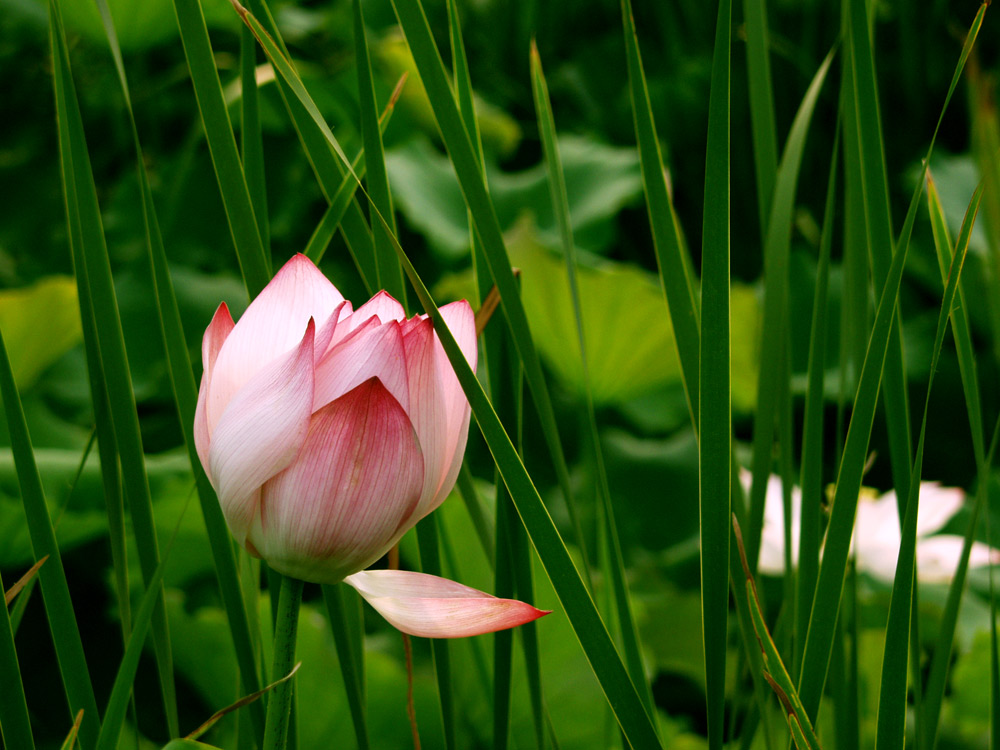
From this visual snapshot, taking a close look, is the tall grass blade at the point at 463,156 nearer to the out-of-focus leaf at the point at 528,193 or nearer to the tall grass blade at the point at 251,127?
the tall grass blade at the point at 251,127

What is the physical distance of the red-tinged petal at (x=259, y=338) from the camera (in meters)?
0.22

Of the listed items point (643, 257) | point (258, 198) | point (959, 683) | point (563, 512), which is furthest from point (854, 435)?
point (643, 257)

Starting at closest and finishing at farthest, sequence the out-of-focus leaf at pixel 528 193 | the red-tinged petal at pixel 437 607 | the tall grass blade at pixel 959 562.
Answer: the red-tinged petal at pixel 437 607 < the tall grass blade at pixel 959 562 < the out-of-focus leaf at pixel 528 193

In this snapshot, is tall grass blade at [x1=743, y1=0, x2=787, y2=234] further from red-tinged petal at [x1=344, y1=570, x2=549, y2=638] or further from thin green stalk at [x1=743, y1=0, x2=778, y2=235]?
red-tinged petal at [x1=344, y1=570, x2=549, y2=638]

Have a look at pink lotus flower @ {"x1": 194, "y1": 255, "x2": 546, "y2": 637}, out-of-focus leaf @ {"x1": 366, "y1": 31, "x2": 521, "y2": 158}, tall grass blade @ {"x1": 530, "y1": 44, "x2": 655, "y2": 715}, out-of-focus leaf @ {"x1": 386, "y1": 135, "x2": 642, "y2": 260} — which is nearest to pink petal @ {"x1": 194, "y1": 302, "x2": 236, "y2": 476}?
pink lotus flower @ {"x1": 194, "y1": 255, "x2": 546, "y2": 637}

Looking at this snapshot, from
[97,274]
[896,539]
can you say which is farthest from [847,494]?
[896,539]

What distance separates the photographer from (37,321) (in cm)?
72

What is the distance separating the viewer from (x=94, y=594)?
0.74 m

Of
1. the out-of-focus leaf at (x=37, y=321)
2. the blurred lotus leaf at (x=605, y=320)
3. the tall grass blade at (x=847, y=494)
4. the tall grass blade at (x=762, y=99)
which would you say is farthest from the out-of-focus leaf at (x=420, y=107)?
the tall grass blade at (x=847, y=494)

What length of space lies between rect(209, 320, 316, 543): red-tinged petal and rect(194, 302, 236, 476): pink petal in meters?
0.02

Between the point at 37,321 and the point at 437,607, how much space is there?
649 millimetres

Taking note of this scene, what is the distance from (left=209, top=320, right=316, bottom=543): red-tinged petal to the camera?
0.63ft

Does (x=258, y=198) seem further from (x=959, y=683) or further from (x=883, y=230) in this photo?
(x=959, y=683)

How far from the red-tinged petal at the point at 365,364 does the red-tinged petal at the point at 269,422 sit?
0.04 ft
